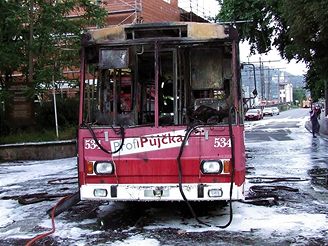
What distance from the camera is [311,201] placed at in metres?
9.84

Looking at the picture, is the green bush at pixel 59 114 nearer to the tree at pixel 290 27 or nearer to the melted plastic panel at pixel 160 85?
Answer: the tree at pixel 290 27

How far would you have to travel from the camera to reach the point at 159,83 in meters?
7.84

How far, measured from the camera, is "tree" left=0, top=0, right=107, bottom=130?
20.8 metres

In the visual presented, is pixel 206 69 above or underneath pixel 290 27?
underneath

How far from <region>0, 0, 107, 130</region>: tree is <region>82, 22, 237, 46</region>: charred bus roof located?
13.2 m

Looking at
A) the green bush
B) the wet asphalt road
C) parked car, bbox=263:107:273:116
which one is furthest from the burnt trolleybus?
parked car, bbox=263:107:273:116

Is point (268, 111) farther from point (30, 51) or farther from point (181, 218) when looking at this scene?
point (181, 218)

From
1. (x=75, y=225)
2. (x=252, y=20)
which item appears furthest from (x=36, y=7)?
(x=75, y=225)

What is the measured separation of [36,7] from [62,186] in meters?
11.4

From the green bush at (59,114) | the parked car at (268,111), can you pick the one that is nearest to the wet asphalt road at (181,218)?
the green bush at (59,114)

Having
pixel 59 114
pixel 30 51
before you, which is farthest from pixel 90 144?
pixel 59 114

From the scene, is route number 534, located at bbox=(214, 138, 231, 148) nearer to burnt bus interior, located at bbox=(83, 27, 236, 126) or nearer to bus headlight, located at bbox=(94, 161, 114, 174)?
burnt bus interior, located at bbox=(83, 27, 236, 126)

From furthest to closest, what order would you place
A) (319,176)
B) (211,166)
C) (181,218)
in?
(319,176) → (181,218) → (211,166)

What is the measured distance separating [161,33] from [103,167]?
2159 mm
